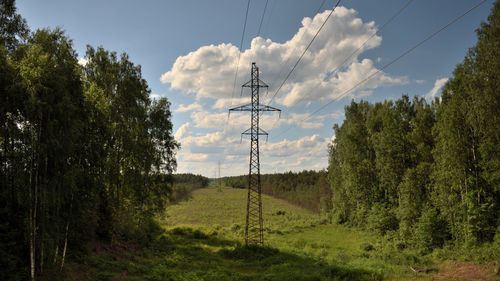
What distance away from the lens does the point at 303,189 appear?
334 ft

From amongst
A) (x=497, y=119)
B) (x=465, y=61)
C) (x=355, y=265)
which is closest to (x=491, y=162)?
(x=497, y=119)

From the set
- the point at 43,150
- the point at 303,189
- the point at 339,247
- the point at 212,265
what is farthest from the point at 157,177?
the point at 303,189

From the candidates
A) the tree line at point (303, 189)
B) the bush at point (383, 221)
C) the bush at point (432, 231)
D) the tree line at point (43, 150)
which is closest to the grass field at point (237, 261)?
the bush at point (383, 221)

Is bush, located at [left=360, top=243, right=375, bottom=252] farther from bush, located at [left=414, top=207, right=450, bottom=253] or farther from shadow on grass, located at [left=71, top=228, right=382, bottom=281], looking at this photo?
shadow on grass, located at [left=71, top=228, right=382, bottom=281]

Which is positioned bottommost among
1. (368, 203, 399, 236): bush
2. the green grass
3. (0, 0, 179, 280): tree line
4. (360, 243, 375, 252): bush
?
(360, 243, 375, 252): bush

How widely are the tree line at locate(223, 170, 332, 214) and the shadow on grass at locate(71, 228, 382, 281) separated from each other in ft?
123

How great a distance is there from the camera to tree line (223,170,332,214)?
6656 cm

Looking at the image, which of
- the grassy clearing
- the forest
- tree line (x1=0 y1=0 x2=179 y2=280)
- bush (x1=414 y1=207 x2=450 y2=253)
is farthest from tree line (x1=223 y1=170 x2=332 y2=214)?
tree line (x1=0 y1=0 x2=179 y2=280)

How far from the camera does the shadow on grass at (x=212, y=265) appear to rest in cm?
1783

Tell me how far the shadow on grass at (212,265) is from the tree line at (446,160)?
11.1 meters

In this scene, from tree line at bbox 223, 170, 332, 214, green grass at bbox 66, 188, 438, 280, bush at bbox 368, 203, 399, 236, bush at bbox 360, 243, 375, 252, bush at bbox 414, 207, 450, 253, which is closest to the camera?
green grass at bbox 66, 188, 438, 280

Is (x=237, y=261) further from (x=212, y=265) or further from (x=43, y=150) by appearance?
(x=43, y=150)

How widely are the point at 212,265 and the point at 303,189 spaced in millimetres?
83222

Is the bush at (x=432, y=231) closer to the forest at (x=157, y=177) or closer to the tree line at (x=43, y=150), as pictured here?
the forest at (x=157, y=177)
